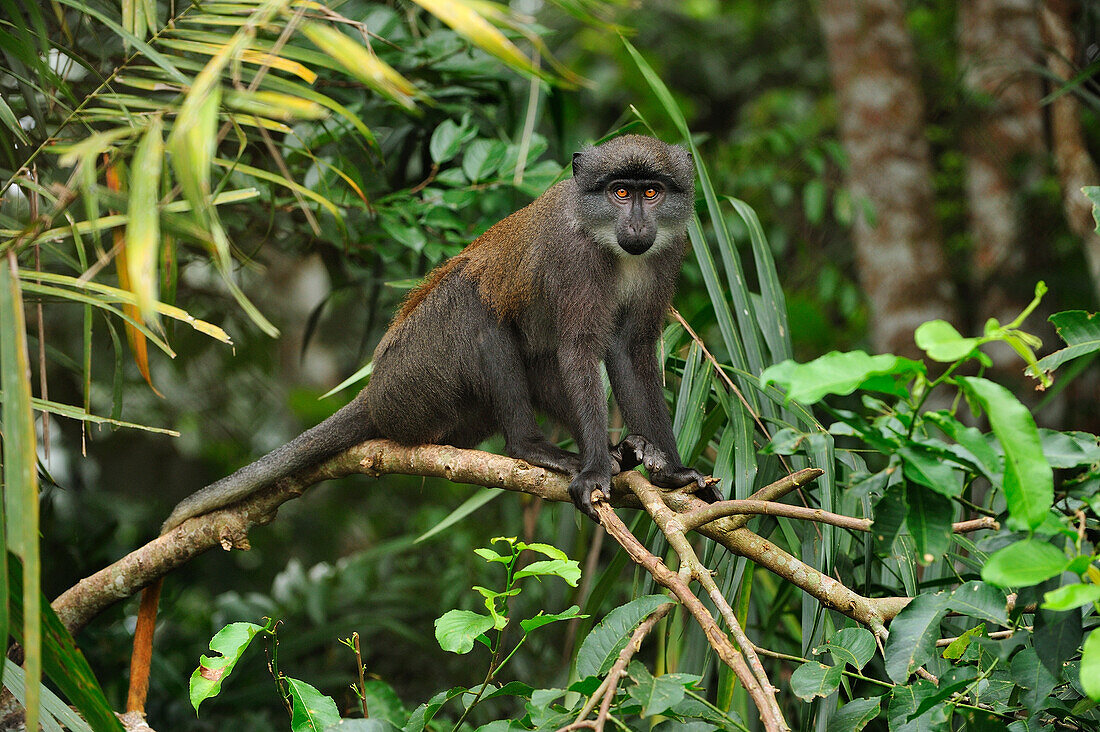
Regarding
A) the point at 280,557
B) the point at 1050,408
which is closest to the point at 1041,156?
the point at 1050,408

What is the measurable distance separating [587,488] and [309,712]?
4.73 ft

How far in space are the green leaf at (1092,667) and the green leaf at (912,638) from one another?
0.44m

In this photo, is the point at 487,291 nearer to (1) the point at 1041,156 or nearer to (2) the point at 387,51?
(2) the point at 387,51

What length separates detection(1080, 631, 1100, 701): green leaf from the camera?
4.57ft

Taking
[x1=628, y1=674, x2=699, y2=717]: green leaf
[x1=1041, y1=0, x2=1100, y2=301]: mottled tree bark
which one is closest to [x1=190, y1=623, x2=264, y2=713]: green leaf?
[x1=628, y1=674, x2=699, y2=717]: green leaf

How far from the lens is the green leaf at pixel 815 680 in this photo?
1927 mm

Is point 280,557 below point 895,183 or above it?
below

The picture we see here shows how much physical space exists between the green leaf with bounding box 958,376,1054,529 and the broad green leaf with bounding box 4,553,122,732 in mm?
1905

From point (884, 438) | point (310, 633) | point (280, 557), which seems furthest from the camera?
point (280, 557)

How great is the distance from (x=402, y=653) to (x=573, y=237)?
3628 millimetres

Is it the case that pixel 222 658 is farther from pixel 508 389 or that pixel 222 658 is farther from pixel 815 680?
pixel 508 389

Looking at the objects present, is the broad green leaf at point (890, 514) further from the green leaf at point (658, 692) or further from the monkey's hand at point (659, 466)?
the monkey's hand at point (659, 466)

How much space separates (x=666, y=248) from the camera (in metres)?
4.17

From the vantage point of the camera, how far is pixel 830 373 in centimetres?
142
